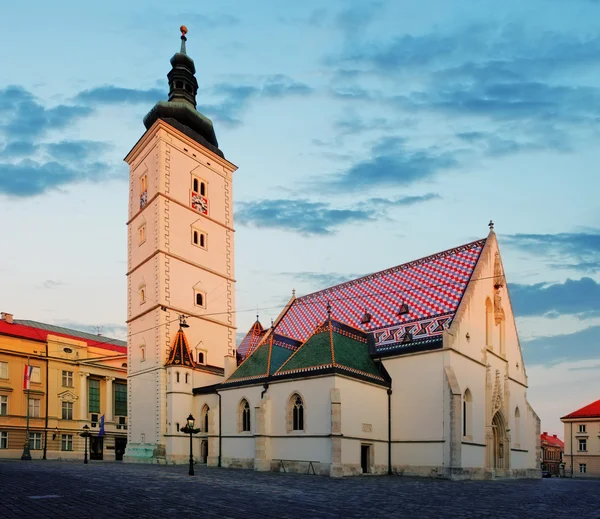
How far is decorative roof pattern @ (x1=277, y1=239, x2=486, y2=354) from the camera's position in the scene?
34219 mm

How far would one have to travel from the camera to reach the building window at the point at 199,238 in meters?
45.5

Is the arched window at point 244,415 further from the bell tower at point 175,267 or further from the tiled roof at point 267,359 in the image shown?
the bell tower at point 175,267

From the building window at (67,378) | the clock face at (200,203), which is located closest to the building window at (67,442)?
the building window at (67,378)

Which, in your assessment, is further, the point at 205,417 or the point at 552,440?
the point at 552,440

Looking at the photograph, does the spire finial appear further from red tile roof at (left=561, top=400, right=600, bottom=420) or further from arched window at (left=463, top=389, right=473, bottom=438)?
red tile roof at (left=561, top=400, right=600, bottom=420)

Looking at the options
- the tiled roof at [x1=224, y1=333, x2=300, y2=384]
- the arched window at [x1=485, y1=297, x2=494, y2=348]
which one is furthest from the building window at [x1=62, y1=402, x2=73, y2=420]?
the arched window at [x1=485, y1=297, x2=494, y2=348]

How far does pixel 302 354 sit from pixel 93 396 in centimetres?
3421

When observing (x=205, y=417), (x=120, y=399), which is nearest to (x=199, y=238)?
(x=205, y=417)

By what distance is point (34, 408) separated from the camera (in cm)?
5291

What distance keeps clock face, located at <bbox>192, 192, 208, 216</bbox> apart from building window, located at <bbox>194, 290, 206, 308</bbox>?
21.5 feet

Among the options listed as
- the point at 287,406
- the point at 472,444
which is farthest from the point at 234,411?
the point at 472,444

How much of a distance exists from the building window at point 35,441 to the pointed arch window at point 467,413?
128 ft

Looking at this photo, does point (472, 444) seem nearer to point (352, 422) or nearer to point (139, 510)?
point (352, 422)

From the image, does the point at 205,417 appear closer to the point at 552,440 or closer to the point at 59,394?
the point at 59,394
